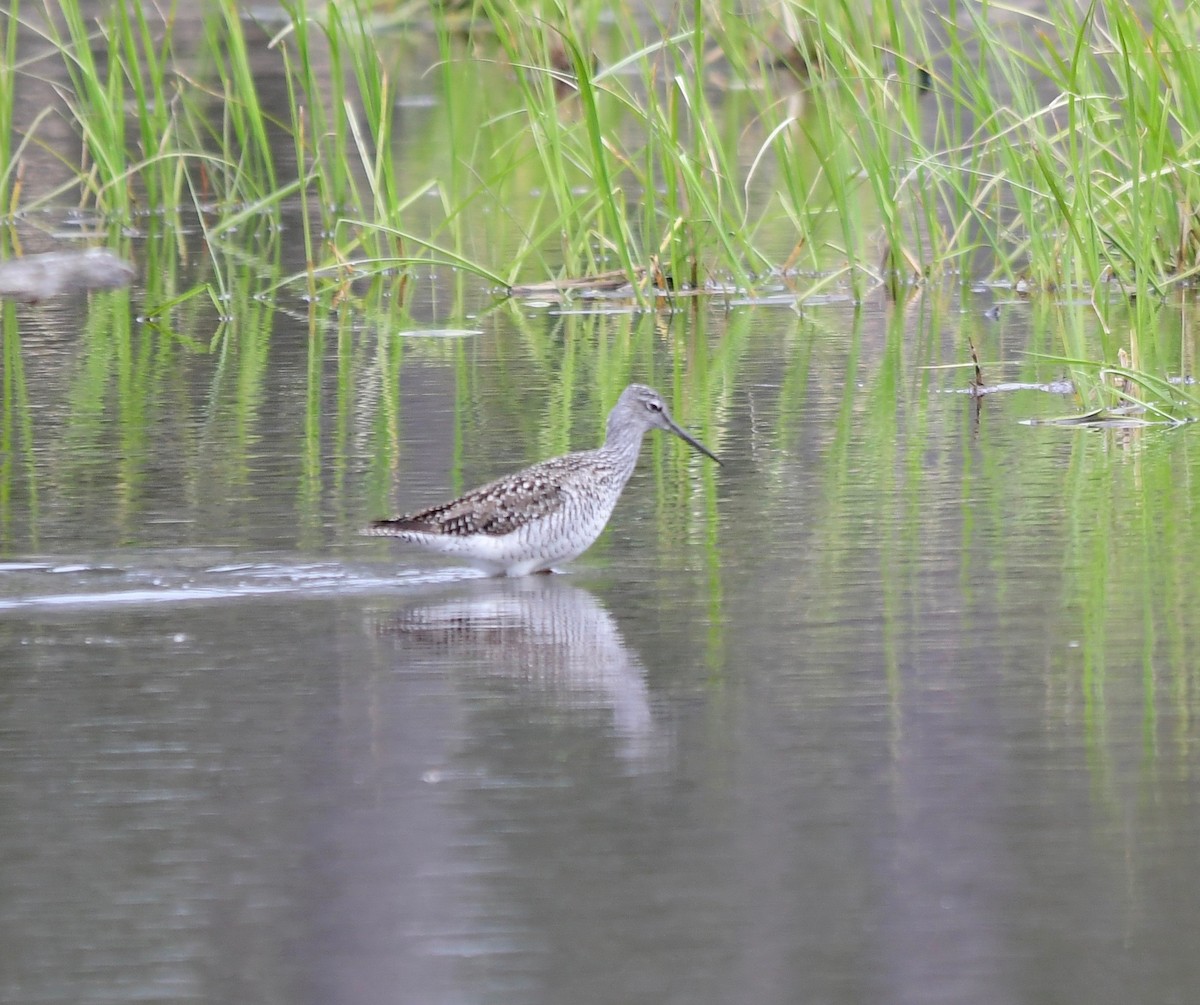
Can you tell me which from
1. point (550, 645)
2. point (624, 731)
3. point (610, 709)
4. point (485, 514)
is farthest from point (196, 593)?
point (624, 731)

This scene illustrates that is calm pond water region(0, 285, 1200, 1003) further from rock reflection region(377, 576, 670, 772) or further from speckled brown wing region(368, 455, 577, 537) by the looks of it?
speckled brown wing region(368, 455, 577, 537)

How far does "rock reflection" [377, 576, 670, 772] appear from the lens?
17.4 ft

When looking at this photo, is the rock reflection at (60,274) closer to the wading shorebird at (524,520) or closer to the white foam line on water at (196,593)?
the wading shorebird at (524,520)

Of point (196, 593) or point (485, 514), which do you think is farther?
point (485, 514)

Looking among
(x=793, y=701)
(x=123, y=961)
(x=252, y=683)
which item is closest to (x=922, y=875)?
(x=793, y=701)

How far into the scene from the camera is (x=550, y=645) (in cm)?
605

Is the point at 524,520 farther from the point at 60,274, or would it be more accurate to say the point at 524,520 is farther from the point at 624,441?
the point at 60,274

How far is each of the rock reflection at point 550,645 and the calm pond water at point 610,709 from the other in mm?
17

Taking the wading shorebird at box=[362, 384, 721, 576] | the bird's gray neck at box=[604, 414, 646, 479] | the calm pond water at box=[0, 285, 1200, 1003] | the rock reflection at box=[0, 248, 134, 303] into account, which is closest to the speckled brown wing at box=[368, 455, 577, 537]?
the wading shorebird at box=[362, 384, 721, 576]

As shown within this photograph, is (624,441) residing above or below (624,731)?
above

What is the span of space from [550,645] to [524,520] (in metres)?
0.87

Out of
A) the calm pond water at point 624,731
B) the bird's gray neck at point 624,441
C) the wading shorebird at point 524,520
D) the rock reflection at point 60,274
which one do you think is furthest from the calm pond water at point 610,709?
the rock reflection at point 60,274

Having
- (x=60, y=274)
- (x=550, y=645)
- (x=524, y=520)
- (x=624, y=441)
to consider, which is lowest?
(x=550, y=645)

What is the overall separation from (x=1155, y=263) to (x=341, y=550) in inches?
210
